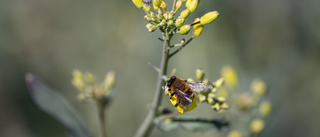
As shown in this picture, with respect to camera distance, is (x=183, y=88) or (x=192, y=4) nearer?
(x=192, y=4)

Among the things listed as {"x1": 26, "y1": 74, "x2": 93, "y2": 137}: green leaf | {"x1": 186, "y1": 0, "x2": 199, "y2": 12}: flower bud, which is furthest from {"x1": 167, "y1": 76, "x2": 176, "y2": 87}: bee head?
{"x1": 26, "y1": 74, "x2": 93, "y2": 137}: green leaf

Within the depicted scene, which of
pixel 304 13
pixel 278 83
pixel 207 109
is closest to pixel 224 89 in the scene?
pixel 207 109

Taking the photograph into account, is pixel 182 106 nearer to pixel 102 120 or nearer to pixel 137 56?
pixel 102 120

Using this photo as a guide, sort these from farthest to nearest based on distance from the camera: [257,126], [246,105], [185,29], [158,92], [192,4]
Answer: [246,105] → [257,126] → [158,92] → [192,4] → [185,29]

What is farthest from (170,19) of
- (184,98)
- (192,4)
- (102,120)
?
(102,120)

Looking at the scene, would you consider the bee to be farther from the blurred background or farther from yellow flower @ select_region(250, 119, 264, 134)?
the blurred background

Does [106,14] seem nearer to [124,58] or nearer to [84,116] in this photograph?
[124,58]

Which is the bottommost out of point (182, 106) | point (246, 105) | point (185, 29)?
point (182, 106)
